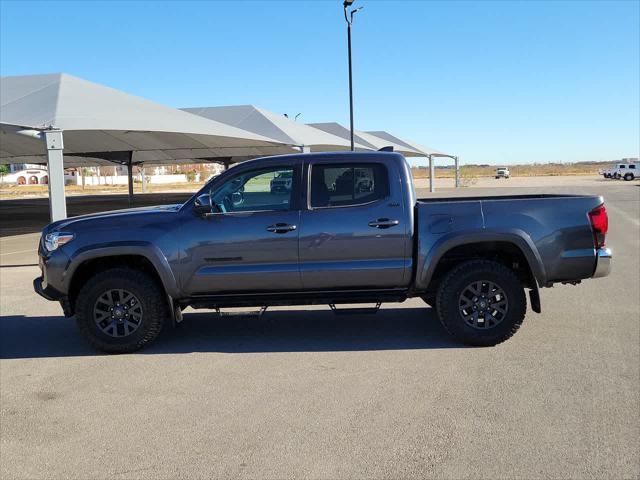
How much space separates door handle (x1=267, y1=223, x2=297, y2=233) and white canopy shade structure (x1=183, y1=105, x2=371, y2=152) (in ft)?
56.3

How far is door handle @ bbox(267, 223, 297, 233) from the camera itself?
6113mm

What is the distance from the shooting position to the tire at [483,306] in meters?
6.14

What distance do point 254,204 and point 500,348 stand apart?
9.34 ft

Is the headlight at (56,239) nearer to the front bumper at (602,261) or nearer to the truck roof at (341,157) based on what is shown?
the truck roof at (341,157)

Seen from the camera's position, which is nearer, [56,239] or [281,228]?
[281,228]

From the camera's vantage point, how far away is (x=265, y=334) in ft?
22.5

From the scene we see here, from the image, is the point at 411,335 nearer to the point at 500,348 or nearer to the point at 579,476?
the point at 500,348

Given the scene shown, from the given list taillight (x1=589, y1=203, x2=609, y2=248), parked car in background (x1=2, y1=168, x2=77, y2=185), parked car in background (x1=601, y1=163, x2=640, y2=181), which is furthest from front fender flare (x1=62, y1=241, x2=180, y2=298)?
parked car in background (x1=2, y1=168, x2=77, y2=185)

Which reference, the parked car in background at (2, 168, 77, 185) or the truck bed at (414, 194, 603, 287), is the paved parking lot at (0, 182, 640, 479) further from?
the parked car in background at (2, 168, 77, 185)

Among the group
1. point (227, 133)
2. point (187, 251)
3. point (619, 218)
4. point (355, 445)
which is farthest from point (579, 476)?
point (619, 218)

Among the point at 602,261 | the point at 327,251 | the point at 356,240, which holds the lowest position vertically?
the point at 602,261

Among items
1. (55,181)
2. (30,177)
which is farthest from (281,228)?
(30,177)

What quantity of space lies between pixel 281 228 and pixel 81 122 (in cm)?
1021

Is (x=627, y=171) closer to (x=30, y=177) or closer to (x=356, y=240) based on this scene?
(x=356, y=240)
